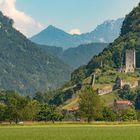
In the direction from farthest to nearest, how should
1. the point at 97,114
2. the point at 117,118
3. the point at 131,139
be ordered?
the point at 117,118
the point at 97,114
the point at 131,139

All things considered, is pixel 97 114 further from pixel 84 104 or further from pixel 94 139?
pixel 94 139

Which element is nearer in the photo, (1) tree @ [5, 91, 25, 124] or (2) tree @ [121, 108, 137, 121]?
(1) tree @ [5, 91, 25, 124]

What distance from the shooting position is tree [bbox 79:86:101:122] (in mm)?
168125

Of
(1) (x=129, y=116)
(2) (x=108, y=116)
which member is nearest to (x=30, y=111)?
(2) (x=108, y=116)

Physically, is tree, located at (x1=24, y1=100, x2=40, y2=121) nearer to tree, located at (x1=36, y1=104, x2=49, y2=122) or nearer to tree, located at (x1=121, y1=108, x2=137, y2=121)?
tree, located at (x1=36, y1=104, x2=49, y2=122)

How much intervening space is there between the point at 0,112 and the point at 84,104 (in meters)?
24.7

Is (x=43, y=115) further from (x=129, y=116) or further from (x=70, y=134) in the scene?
(x=70, y=134)

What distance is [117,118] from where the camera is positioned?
189500 mm

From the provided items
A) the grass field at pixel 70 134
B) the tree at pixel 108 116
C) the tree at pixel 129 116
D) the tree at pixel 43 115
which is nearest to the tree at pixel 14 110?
the tree at pixel 43 115

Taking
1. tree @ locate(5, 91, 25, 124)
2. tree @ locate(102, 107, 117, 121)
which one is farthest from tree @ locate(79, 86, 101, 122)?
tree @ locate(5, 91, 25, 124)

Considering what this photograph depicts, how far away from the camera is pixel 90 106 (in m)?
Answer: 170

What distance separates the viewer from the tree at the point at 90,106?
552 feet

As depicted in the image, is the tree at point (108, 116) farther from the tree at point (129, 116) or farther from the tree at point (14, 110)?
the tree at point (14, 110)

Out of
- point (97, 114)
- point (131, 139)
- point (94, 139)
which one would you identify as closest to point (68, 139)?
point (94, 139)
